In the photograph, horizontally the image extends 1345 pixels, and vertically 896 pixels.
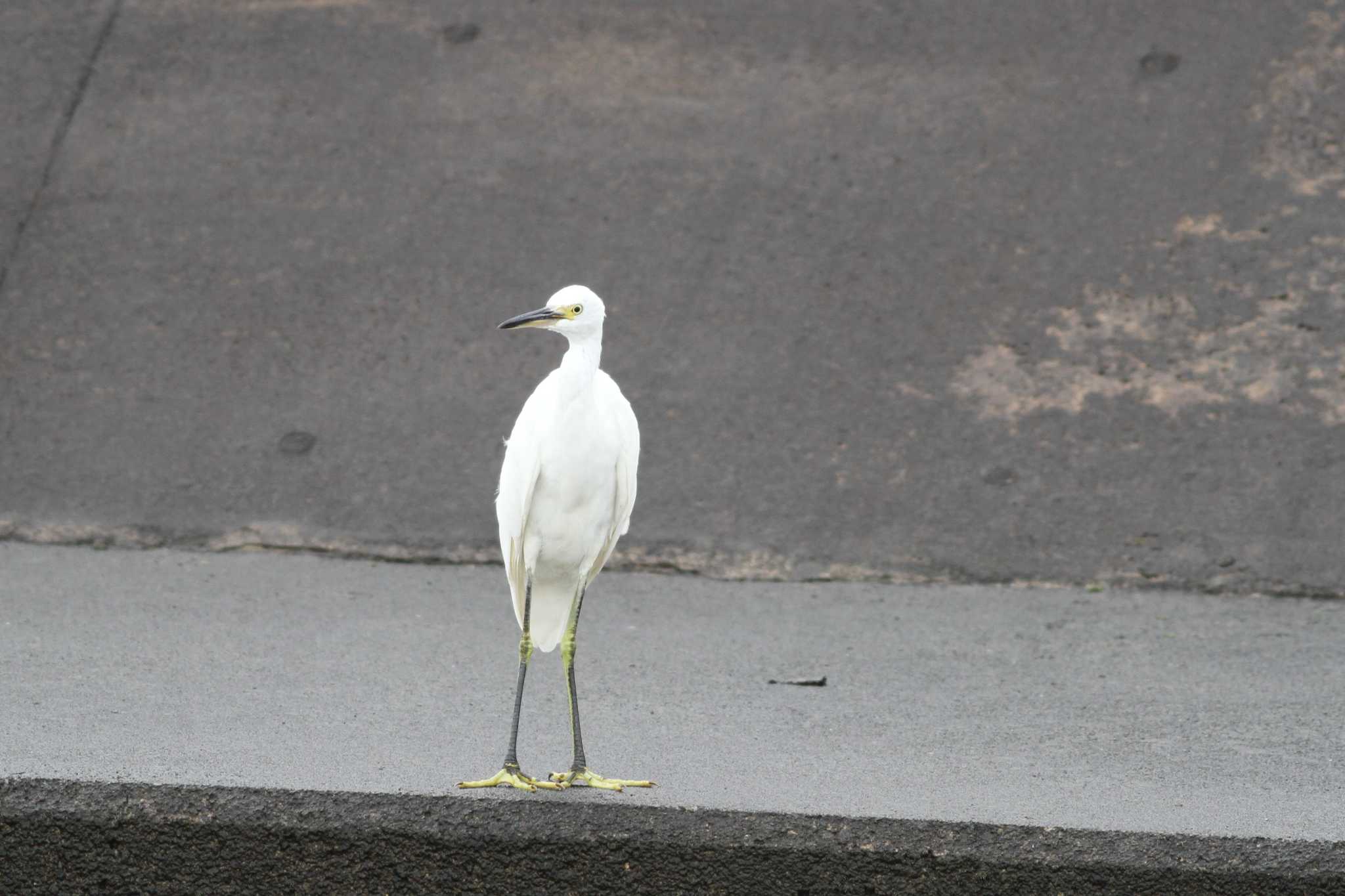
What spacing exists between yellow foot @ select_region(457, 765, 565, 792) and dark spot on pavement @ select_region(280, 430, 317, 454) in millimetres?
3339

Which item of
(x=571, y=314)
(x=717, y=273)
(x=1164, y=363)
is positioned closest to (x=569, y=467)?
(x=571, y=314)

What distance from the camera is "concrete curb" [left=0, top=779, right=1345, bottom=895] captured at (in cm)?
325

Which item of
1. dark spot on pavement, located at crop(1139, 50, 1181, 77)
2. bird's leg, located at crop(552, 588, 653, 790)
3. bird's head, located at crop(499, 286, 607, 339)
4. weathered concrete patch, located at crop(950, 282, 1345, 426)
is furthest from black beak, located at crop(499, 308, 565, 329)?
dark spot on pavement, located at crop(1139, 50, 1181, 77)

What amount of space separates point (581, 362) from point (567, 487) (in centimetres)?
32

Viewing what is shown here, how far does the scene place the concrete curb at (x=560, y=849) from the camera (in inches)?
128

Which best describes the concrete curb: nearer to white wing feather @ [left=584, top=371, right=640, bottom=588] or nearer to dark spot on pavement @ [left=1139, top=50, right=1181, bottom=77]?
white wing feather @ [left=584, top=371, right=640, bottom=588]

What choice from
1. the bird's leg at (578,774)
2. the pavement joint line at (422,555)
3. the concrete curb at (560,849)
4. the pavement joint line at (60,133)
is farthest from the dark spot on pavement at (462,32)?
the concrete curb at (560,849)

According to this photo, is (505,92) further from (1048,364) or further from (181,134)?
(1048,364)

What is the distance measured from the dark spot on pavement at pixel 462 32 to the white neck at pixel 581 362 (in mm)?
5300

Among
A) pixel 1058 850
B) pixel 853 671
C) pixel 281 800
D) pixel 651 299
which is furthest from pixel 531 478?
pixel 651 299

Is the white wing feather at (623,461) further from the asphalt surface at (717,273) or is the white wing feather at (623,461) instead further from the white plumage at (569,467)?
the asphalt surface at (717,273)

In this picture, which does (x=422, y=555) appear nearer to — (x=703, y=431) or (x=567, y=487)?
(x=703, y=431)

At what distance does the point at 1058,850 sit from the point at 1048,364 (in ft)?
12.7

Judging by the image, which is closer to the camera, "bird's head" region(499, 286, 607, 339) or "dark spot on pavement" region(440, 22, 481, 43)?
"bird's head" region(499, 286, 607, 339)
